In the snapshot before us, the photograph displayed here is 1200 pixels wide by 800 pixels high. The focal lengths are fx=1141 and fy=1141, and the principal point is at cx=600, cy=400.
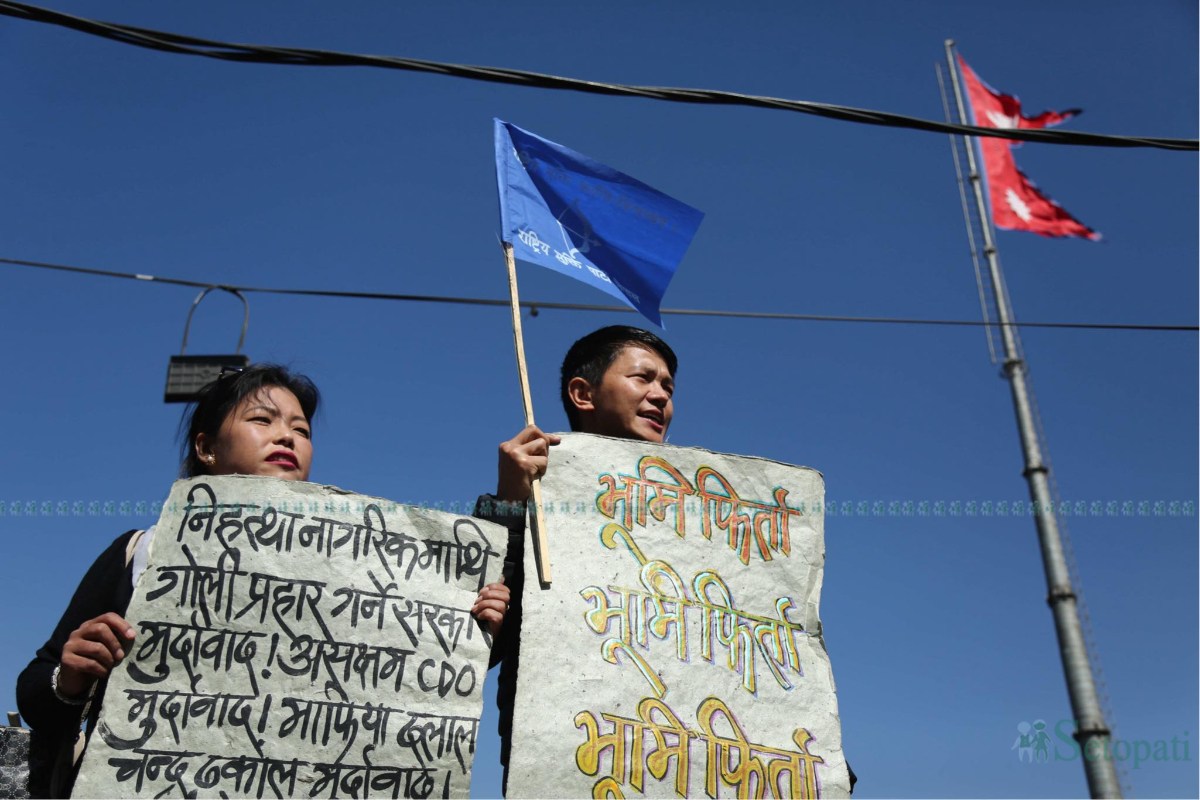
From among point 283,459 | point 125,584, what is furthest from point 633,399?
point 125,584

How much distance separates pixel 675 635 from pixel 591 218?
73.2 inches

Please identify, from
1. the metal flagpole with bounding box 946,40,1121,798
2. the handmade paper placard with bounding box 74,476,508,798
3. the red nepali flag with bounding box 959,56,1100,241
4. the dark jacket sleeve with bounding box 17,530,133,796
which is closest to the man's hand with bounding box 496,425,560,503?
the handmade paper placard with bounding box 74,476,508,798

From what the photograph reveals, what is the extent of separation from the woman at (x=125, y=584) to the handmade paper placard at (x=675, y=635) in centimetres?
28

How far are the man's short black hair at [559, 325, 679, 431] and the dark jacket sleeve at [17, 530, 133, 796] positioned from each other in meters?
1.73

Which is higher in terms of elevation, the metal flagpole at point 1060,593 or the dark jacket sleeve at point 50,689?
the metal flagpole at point 1060,593

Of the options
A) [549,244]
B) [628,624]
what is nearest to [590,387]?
[549,244]

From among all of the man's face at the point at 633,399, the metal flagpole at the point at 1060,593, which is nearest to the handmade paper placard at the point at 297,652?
the man's face at the point at 633,399

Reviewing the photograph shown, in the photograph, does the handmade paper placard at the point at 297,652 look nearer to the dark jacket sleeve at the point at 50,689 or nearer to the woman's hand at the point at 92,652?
the woman's hand at the point at 92,652

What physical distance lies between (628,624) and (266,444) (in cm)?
126

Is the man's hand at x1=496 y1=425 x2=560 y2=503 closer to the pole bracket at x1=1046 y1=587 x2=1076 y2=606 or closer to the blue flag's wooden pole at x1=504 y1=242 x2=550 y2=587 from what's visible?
the blue flag's wooden pole at x1=504 y1=242 x2=550 y2=587

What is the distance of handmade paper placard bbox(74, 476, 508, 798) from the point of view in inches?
111

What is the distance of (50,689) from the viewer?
2.96m

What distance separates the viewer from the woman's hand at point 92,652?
9.43 feet

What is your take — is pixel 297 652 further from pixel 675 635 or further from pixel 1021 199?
pixel 1021 199
